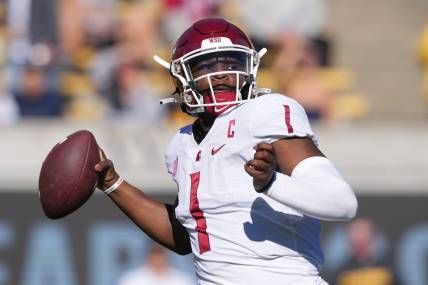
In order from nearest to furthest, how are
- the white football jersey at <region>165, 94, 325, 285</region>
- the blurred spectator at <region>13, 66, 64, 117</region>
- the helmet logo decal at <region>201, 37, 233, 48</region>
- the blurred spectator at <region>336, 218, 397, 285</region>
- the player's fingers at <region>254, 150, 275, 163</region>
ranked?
1. the player's fingers at <region>254, 150, 275, 163</region>
2. the white football jersey at <region>165, 94, 325, 285</region>
3. the helmet logo decal at <region>201, 37, 233, 48</region>
4. the blurred spectator at <region>336, 218, 397, 285</region>
5. the blurred spectator at <region>13, 66, 64, 117</region>

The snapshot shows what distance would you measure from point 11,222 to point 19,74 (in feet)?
4.65

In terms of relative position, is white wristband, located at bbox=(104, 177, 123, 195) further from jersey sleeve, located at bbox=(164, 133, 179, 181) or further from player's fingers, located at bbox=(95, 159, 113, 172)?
jersey sleeve, located at bbox=(164, 133, 179, 181)

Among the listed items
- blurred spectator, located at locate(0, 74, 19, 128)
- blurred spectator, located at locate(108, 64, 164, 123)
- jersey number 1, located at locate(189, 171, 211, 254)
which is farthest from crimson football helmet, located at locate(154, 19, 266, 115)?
blurred spectator, located at locate(108, 64, 164, 123)

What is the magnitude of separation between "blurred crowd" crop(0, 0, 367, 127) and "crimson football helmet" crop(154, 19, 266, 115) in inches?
166

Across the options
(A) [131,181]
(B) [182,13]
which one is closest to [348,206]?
(A) [131,181]

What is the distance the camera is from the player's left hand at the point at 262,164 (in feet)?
9.37

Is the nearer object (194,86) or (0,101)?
(194,86)

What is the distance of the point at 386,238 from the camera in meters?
7.09

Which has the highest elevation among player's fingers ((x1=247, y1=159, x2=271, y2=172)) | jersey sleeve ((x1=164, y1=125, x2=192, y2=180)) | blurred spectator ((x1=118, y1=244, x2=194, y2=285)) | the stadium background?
player's fingers ((x1=247, y1=159, x2=271, y2=172))

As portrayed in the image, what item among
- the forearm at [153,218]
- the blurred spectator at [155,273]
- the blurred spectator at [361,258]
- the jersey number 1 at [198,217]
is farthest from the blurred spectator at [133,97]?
the jersey number 1 at [198,217]

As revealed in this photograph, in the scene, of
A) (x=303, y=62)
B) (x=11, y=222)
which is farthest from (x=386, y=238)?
(x=11, y=222)

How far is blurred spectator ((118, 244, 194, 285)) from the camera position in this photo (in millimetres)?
6828

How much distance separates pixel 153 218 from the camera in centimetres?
374

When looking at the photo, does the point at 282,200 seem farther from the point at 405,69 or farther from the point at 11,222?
the point at 405,69
